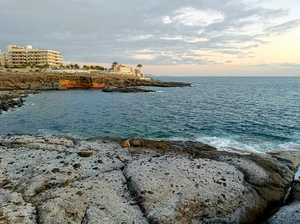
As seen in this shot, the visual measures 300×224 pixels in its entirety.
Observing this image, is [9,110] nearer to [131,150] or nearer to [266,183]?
[131,150]

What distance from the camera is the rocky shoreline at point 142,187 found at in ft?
38.7

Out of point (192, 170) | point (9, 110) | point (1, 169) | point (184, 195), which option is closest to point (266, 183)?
point (192, 170)

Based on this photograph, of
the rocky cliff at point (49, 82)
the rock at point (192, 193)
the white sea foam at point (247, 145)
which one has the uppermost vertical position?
the rocky cliff at point (49, 82)

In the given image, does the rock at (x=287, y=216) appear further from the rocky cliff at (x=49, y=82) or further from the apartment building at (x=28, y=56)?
the apartment building at (x=28, y=56)

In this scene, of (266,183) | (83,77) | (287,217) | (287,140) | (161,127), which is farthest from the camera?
(83,77)

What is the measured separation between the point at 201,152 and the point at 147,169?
7459 millimetres

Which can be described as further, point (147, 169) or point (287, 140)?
point (287, 140)

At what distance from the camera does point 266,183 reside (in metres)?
15.6

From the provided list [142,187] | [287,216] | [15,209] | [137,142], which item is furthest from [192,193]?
[137,142]

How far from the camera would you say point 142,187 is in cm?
1386

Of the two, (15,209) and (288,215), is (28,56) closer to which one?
(15,209)

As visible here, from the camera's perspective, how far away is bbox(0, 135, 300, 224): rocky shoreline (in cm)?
1180

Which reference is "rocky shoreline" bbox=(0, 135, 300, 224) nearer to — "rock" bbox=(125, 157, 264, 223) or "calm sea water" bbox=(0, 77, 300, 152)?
"rock" bbox=(125, 157, 264, 223)

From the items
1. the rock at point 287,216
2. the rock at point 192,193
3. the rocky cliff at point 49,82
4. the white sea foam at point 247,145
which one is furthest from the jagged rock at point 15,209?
the rocky cliff at point 49,82
